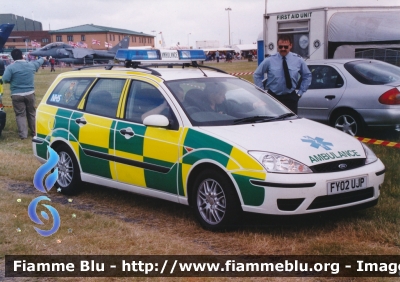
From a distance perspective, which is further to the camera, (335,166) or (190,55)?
(190,55)

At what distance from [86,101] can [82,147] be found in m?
0.54

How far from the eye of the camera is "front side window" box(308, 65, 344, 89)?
966cm

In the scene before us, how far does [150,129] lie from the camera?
551cm

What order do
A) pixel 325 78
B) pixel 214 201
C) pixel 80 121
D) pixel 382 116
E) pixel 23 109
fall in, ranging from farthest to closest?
1. pixel 23 109
2. pixel 325 78
3. pixel 382 116
4. pixel 80 121
5. pixel 214 201

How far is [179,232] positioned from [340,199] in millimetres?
1464

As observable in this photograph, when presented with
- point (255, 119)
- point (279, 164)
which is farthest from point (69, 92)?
point (279, 164)

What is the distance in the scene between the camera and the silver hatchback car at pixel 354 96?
29.7 ft

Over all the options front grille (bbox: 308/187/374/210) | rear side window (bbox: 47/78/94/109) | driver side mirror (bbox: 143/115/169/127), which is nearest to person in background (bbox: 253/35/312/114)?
rear side window (bbox: 47/78/94/109)

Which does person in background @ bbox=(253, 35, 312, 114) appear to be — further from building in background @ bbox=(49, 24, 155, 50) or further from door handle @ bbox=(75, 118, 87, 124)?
door handle @ bbox=(75, 118, 87, 124)

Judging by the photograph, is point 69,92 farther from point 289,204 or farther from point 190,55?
point 289,204

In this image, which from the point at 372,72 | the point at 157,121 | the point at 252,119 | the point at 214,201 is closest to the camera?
the point at 214,201

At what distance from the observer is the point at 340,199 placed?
4.79m

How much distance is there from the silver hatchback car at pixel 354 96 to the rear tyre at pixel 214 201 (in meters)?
4.95

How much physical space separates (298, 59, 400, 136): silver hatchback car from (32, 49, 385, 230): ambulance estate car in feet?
11.8
